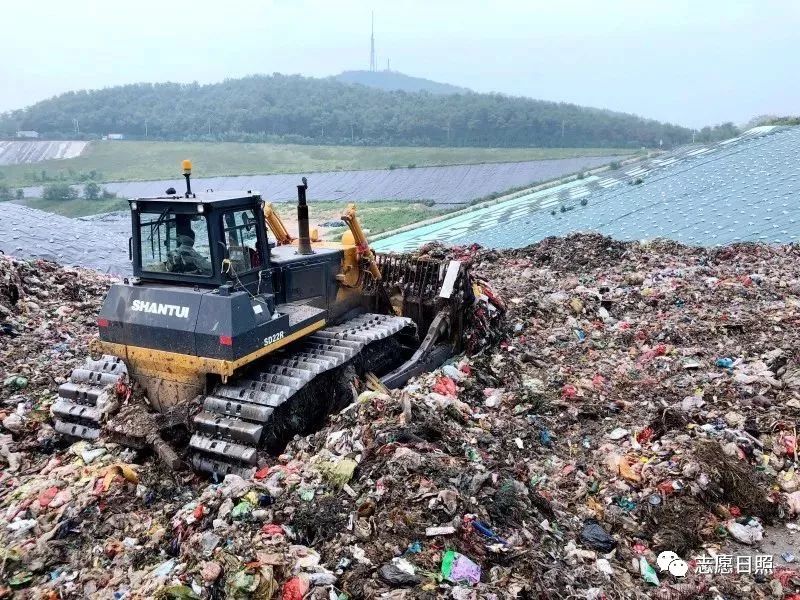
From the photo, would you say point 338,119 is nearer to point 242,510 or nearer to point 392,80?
point 242,510

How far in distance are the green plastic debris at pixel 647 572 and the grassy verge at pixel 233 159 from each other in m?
38.5

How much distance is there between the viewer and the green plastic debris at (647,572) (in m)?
4.27

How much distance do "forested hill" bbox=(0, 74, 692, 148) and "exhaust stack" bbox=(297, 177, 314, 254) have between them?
153 feet

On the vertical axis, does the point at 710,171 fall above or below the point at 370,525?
above

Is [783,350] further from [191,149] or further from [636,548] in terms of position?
[191,149]

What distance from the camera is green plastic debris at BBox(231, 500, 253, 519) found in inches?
168

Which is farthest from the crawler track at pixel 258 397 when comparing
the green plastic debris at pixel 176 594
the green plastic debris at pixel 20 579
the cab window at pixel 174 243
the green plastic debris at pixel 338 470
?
the green plastic debris at pixel 176 594

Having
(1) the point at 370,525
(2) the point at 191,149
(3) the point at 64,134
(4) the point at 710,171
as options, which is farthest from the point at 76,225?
(3) the point at 64,134

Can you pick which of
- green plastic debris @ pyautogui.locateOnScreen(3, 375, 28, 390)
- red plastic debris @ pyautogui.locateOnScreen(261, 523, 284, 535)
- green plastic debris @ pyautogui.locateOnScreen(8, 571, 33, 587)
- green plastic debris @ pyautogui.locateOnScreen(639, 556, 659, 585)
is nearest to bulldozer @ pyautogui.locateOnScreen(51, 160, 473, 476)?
red plastic debris @ pyautogui.locateOnScreen(261, 523, 284, 535)

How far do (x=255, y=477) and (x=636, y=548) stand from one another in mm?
→ 2723

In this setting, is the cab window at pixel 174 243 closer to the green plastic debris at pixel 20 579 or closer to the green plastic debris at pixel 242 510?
the green plastic debris at pixel 242 510

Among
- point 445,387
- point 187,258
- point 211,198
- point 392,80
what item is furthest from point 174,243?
point 392,80

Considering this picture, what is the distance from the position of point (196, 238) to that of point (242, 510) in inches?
93.7

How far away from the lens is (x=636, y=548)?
15.1 ft
